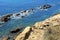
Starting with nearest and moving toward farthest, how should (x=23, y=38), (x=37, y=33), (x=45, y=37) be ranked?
(x=45, y=37), (x=37, y=33), (x=23, y=38)

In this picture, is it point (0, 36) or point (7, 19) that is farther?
point (7, 19)

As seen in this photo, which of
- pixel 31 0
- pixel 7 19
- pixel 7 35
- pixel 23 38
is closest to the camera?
pixel 23 38

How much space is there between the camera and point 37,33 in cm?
1421

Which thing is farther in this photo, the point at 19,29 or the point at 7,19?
the point at 7,19

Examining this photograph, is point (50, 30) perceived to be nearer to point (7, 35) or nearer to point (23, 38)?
point (23, 38)

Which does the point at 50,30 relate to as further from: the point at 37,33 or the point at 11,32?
the point at 11,32

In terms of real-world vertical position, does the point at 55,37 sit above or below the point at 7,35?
above

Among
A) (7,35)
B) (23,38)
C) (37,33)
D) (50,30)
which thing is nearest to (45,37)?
(50,30)

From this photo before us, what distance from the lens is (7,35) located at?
25922 millimetres

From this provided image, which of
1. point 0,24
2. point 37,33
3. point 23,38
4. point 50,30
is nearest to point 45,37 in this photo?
point 50,30

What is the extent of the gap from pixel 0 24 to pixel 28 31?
762 inches

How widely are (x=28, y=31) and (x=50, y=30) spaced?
24.0 feet

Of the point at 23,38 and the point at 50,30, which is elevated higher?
the point at 50,30

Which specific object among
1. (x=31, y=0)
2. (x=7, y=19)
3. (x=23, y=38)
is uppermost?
(x=23, y=38)
